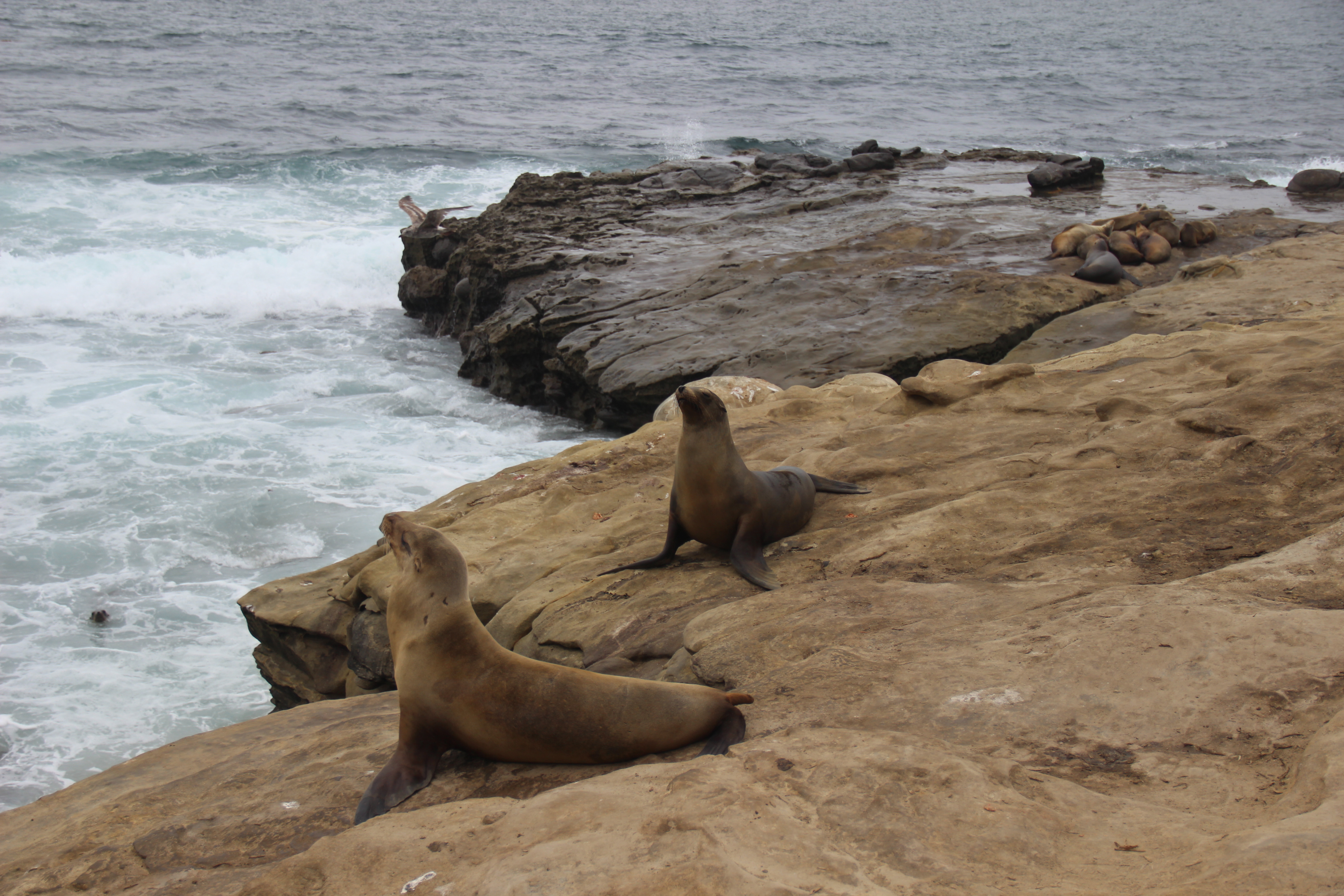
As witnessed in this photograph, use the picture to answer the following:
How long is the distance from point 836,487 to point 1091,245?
314 inches

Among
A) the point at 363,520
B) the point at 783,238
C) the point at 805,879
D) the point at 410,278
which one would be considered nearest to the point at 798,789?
the point at 805,879

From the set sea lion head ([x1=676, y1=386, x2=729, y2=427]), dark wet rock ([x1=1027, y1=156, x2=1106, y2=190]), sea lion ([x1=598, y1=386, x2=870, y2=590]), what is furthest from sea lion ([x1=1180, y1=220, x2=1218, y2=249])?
sea lion head ([x1=676, y1=386, x2=729, y2=427])

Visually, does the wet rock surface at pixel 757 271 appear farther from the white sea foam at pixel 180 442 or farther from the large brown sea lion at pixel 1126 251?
the white sea foam at pixel 180 442

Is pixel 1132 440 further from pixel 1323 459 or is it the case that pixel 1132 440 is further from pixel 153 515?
pixel 153 515

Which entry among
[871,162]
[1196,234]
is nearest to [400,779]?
[1196,234]

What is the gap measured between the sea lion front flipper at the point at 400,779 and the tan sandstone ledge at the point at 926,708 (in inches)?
3.6

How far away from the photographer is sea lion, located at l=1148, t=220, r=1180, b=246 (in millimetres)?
12328

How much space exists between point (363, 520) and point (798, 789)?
8112mm

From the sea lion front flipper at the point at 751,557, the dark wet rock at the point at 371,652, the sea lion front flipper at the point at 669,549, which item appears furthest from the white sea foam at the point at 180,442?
the sea lion front flipper at the point at 751,557

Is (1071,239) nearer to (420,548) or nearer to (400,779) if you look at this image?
(420,548)

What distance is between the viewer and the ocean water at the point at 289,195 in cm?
865

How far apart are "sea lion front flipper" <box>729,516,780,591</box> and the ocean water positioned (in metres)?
4.34

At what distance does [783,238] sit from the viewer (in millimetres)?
14359

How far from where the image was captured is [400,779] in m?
3.23
